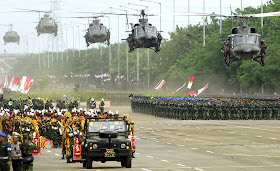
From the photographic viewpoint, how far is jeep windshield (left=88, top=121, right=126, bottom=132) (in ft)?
64.8

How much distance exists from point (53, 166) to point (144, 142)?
10.6 metres

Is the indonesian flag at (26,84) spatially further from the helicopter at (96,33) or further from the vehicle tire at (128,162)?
the vehicle tire at (128,162)

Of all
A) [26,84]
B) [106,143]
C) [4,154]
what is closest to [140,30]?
[106,143]

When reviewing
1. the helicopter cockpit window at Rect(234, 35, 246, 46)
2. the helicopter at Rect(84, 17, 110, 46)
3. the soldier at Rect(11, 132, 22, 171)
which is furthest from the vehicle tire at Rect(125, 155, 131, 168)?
the helicopter at Rect(84, 17, 110, 46)

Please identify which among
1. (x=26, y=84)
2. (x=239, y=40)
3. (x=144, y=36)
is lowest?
(x=26, y=84)

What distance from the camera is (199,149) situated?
26438 millimetres

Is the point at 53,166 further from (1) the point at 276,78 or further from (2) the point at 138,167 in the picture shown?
(1) the point at 276,78

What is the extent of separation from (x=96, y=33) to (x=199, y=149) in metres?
17.9

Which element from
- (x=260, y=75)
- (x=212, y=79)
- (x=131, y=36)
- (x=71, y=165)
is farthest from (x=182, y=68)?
(x=71, y=165)

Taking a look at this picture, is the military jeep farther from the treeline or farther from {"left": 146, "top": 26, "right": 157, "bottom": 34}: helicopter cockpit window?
the treeline

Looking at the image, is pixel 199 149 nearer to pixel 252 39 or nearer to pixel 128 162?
pixel 128 162

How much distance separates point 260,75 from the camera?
74062mm

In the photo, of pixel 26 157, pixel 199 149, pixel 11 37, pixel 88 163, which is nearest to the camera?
pixel 26 157

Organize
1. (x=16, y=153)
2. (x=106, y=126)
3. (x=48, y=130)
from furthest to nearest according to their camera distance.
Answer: (x=48, y=130) → (x=106, y=126) → (x=16, y=153)
